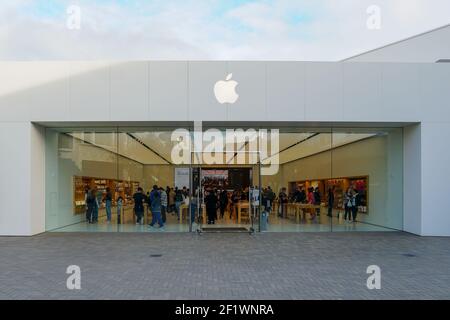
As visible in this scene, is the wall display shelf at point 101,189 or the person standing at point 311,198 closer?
the wall display shelf at point 101,189

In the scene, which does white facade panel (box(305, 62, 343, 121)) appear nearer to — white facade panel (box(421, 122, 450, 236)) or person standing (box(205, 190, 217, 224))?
white facade panel (box(421, 122, 450, 236))

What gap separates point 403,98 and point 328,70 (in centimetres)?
274

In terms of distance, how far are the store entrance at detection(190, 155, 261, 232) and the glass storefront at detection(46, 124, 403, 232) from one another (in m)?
0.08

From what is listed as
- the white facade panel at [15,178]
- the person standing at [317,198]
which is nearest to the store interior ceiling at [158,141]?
the person standing at [317,198]

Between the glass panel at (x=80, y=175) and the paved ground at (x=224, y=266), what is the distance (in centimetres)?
159

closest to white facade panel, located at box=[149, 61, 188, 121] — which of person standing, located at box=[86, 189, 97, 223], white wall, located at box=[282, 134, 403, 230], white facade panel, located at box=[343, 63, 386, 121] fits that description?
person standing, located at box=[86, 189, 97, 223]

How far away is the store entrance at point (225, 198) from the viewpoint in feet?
47.9

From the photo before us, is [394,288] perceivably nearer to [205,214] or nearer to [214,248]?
[214,248]

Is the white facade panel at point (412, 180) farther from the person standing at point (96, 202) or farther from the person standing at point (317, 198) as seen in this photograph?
the person standing at point (96, 202)

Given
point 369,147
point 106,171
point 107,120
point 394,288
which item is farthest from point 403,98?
point 106,171

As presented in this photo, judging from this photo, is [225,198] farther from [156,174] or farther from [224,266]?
[224,266]

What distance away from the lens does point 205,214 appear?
15.3 meters

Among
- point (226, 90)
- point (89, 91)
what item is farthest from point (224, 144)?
point (89, 91)

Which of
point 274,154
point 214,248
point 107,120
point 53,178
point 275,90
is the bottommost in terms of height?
point 214,248
